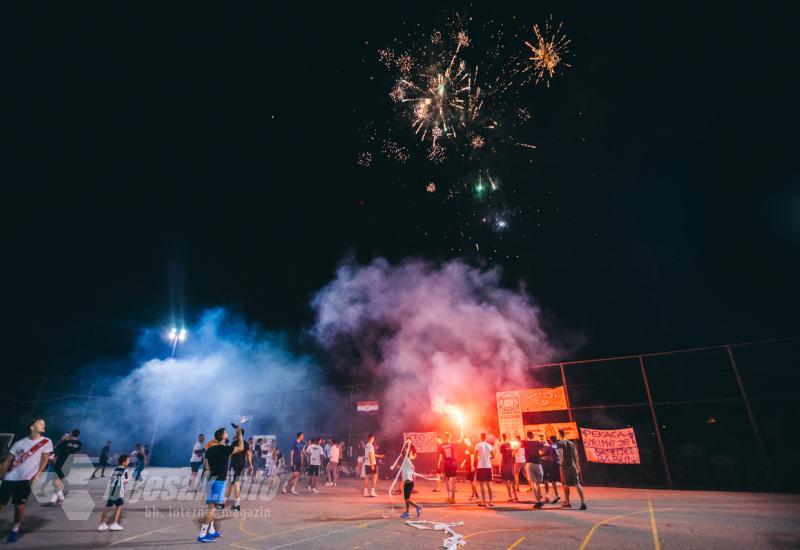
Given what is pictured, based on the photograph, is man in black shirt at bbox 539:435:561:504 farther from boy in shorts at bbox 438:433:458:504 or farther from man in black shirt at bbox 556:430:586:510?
boy in shorts at bbox 438:433:458:504

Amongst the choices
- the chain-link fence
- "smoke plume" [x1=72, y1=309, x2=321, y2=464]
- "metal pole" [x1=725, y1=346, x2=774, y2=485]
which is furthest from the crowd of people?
"smoke plume" [x1=72, y1=309, x2=321, y2=464]

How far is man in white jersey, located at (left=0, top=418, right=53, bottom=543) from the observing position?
5.61 meters

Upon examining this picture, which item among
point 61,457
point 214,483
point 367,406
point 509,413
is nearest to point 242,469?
point 214,483

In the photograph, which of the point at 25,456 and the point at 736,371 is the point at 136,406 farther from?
the point at 736,371

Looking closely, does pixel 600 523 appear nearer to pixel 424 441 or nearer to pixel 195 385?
pixel 424 441

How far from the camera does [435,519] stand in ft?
25.1

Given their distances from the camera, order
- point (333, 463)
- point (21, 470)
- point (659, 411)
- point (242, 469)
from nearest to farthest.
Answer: point (21, 470)
point (242, 469)
point (333, 463)
point (659, 411)

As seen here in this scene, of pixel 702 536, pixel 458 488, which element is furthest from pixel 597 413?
pixel 702 536

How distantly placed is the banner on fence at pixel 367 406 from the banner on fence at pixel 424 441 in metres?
2.80

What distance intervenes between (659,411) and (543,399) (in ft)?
20.2

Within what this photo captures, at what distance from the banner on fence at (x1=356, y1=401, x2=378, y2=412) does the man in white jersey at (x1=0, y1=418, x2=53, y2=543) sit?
14.9 meters

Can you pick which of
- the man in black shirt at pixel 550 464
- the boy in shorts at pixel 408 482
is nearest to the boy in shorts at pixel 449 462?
the boy in shorts at pixel 408 482

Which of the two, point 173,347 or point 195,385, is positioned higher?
point 173,347

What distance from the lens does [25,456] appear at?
19.3 ft
